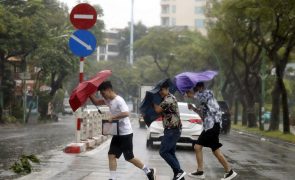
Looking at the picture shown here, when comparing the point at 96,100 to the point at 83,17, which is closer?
the point at 96,100

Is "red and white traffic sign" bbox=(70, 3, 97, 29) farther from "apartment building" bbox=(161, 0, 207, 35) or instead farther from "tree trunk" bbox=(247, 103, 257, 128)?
"apartment building" bbox=(161, 0, 207, 35)

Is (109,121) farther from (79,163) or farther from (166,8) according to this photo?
(166,8)

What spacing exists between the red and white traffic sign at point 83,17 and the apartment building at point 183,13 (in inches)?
4089

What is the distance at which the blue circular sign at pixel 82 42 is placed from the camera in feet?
51.0

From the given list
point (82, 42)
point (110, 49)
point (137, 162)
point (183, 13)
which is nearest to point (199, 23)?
point (183, 13)

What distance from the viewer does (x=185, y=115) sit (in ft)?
64.8

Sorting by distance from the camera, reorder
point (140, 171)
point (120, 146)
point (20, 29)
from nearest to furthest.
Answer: point (120, 146) < point (140, 171) < point (20, 29)

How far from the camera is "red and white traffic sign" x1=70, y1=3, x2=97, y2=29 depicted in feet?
51.3

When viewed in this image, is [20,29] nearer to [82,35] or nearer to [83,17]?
[83,17]

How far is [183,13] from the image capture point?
122 m

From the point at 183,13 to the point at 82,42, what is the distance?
10785cm

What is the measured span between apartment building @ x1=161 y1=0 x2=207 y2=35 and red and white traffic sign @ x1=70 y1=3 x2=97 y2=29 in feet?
341

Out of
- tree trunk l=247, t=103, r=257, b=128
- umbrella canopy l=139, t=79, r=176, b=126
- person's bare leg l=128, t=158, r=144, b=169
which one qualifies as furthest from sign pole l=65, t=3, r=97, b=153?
tree trunk l=247, t=103, r=257, b=128

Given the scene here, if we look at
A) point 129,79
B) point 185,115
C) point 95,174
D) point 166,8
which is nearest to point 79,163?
point 95,174
